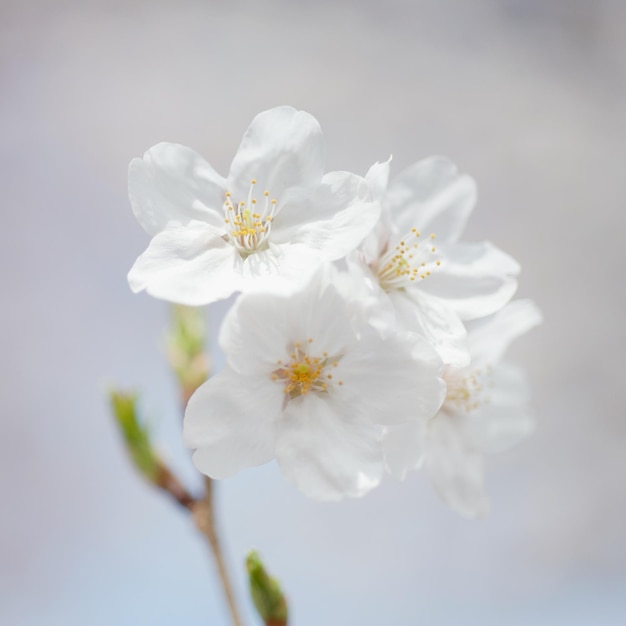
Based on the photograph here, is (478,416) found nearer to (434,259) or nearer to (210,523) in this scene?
(434,259)

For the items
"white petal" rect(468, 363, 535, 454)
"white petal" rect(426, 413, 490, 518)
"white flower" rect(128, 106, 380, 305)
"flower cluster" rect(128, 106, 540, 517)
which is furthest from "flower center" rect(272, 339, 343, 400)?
"white petal" rect(468, 363, 535, 454)

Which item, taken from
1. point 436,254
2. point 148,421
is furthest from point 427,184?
point 148,421

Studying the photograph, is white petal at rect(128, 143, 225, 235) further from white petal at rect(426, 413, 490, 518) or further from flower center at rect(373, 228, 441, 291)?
white petal at rect(426, 413, 490, 518)

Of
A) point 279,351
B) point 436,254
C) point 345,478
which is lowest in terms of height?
point 345,478

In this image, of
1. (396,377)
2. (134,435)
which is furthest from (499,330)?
(134,435)

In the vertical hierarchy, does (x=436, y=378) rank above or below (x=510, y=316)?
below

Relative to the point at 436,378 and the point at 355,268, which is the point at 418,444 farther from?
the point at 355,268
